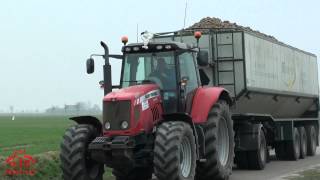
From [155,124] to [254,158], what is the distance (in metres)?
5.52

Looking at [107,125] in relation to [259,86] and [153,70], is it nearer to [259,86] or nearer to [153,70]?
[153,70]

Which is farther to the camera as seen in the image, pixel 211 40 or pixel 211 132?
pixel 211 40

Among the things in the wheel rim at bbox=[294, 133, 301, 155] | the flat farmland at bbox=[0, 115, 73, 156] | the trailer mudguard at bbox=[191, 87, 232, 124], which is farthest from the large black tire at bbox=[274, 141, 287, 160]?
the trailer mudguard at bbox=[191, 87, 232, 124]

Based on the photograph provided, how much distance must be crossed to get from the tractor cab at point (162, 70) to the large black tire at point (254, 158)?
490 centimetres

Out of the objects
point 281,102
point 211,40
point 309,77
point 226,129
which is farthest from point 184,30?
point 309,77

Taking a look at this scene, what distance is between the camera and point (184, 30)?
50.5ft

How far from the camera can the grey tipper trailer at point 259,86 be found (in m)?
15.0

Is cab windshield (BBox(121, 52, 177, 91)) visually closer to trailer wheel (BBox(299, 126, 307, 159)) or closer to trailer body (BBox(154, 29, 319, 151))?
trailer body (BBox(154, 29, 319, 151))

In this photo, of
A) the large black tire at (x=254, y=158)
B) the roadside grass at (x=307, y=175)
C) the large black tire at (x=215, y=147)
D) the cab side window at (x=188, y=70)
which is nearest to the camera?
the cab side window at (x=188, y=70)

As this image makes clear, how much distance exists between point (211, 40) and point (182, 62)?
12.4 feet

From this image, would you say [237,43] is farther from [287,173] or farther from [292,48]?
[292,48]

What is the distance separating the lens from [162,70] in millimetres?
11234

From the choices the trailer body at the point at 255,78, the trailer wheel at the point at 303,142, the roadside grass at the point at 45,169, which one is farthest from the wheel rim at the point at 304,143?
the roadside grass at the point at 45,169

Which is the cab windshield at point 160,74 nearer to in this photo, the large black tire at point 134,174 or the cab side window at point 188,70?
the cab side window at point 188,70
